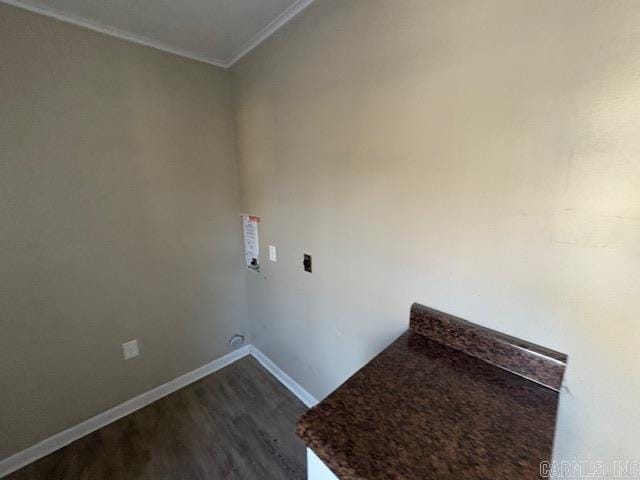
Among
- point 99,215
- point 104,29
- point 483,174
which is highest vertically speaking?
point 104,29

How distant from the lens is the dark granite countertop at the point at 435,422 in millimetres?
569

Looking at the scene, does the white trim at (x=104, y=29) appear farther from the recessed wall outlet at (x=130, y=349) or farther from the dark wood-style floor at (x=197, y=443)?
the dark wood-style floor at (x=197, y=443)

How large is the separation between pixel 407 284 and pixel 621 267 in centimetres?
61

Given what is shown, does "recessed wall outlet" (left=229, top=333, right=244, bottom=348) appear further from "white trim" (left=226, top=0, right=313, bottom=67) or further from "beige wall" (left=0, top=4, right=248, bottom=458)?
"white trim" (left=226, top=0, right=313, bottom=67)

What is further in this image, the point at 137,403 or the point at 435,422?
the point at 137,403

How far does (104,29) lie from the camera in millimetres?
1438

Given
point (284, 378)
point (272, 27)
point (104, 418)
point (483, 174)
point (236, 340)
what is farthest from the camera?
point (236, 340)

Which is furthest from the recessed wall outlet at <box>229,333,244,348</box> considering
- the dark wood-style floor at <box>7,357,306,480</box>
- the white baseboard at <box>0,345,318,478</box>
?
the dark wood-style floor at <box>7,357,306,480</box>

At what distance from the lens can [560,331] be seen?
29.9 inches

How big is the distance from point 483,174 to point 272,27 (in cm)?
141

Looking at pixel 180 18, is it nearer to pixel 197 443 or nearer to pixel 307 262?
pixel 307 262

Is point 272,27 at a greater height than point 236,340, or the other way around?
point 272,27

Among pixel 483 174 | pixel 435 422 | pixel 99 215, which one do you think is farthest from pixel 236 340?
pixel 483 174

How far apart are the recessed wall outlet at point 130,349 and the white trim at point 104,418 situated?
32cm
